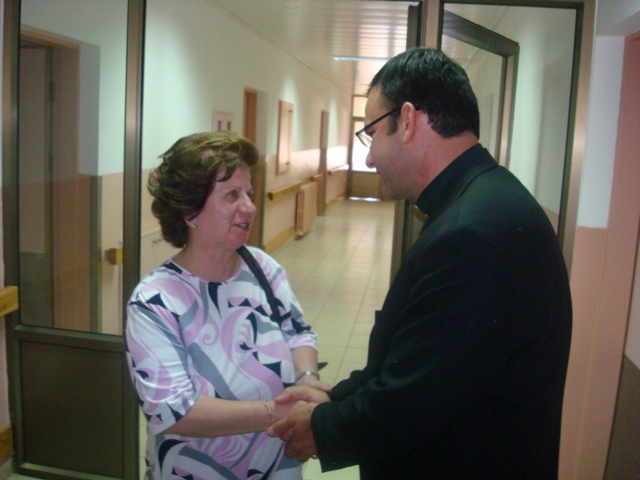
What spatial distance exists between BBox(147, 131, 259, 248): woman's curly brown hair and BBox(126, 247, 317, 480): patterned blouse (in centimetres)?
16

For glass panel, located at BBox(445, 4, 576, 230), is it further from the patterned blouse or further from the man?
the patterned blouse

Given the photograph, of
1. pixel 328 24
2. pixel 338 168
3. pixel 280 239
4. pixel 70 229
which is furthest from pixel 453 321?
pixel 338 168

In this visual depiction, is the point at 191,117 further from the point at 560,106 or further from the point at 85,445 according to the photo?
the point at 560,106

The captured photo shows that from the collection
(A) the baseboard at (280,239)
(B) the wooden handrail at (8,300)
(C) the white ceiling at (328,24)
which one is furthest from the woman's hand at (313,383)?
(A) the baseboard at (280,239)

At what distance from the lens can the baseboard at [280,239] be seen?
7.63 metres

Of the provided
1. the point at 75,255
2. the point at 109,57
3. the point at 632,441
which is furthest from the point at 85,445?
the point at 632,441

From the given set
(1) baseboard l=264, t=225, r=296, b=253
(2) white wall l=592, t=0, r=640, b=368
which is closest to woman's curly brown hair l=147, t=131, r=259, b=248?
(2) white wall l=592, t=0, r=640, b=368

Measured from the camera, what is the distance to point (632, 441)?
2.09m

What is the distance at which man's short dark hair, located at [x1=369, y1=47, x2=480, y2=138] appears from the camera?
3.78 ft

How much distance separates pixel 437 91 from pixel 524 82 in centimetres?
160

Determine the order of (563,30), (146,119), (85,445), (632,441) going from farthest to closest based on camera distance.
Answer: (146,119) → (85,445) → (563,30) → (632,441)

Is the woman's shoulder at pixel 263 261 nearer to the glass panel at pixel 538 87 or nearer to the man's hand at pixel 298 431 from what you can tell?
the man's hand at pixel 298 431

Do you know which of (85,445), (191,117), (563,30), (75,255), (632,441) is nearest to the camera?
(632,441)

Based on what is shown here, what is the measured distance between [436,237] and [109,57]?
2.46m
